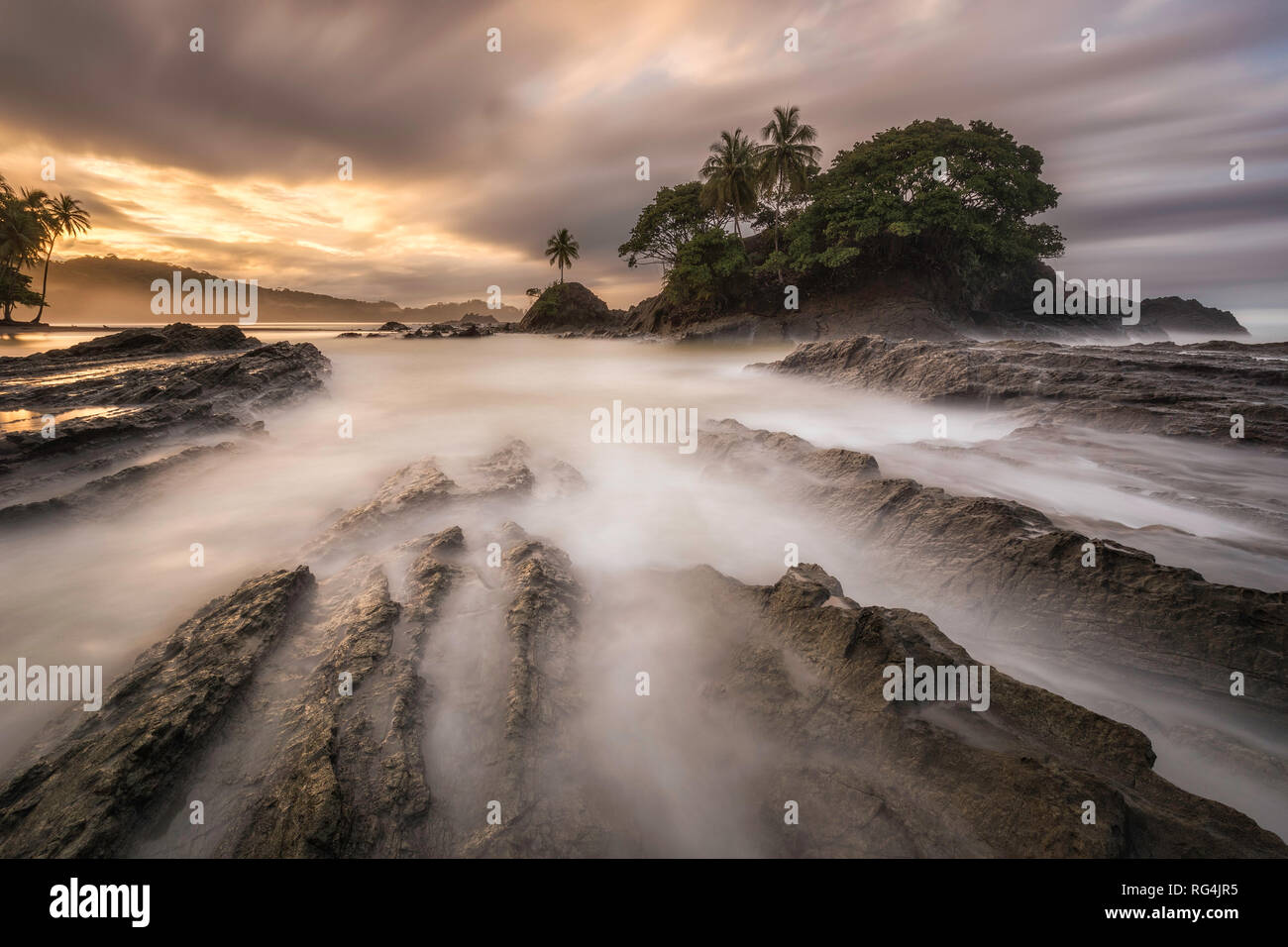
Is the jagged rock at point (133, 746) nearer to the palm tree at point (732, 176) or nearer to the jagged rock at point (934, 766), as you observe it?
the jagged rock at point (934, 766)

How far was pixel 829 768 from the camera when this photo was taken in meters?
2.37

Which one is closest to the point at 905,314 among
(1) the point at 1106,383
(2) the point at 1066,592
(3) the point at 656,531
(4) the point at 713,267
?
(4) the point at 713,267

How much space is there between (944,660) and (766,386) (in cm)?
1371

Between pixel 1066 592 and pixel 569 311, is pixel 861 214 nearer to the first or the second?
pixel 1066 592

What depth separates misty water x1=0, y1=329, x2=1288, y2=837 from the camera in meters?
2.94

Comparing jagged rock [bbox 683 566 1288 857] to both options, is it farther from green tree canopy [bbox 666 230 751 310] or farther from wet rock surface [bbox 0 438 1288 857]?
green tree canopy [bbox 666 230 751 310]

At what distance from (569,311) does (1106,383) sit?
6003 centimetres

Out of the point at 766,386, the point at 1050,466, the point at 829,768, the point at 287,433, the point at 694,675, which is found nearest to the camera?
the point at 829,768

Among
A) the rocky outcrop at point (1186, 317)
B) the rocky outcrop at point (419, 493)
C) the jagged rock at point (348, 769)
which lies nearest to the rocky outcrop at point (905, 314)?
the rocky outcrop at point (1186, 317)

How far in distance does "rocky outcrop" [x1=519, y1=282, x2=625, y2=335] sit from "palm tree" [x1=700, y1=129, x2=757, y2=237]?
81.1 ft

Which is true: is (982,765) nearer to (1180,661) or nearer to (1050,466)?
(1180,661)

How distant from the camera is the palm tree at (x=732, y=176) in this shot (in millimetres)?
37156

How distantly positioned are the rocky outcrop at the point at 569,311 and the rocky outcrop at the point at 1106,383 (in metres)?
52.4
